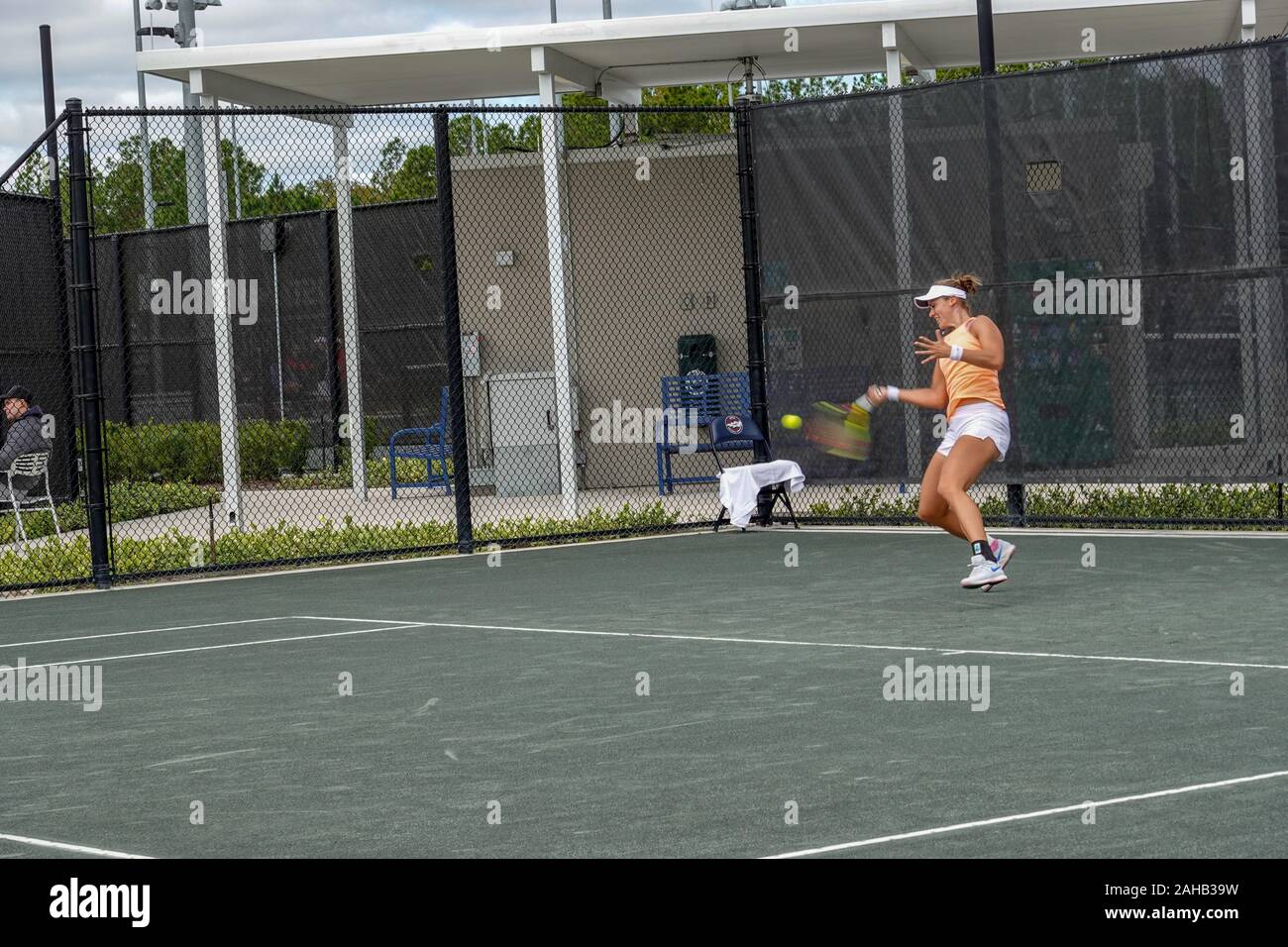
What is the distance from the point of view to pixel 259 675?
30.6 feet

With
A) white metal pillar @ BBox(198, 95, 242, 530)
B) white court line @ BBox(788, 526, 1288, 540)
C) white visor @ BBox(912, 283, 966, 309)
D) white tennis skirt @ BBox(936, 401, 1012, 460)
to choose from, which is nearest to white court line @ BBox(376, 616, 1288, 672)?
white tennis skirt @ BBox(936, 401, 1012, 460)

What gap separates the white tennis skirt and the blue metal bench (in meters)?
7.79

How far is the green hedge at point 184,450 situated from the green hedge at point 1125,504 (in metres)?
10.5

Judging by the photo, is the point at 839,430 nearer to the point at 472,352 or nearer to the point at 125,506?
the point at 472,352

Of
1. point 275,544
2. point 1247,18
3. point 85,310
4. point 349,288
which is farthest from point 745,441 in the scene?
point 1247,18

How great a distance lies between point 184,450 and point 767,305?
41.4ft

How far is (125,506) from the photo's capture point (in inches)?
794

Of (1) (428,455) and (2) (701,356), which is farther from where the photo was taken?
(1) (428,455)

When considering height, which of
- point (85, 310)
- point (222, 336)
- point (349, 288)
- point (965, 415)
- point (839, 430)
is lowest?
point (839, 430)

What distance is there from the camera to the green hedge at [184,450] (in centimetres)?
2428

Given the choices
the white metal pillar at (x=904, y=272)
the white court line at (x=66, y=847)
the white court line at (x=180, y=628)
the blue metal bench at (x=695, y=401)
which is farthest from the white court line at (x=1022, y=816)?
the blue metal bench at (x=695, y=401)

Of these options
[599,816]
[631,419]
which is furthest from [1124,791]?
[631,419]

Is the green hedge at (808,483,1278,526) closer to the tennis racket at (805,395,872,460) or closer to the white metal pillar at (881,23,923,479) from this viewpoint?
the tennis racket at (805,395,872,460)

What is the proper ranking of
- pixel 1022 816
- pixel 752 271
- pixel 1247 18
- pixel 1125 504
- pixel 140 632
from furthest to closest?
1. pixel 1247 18
2. pixel 752 271
3. pixel 1125 504
4. pixel 140 632
5. pixel 1022 816
